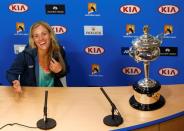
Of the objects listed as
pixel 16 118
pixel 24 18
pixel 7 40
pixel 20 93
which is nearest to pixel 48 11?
pixel 24 18

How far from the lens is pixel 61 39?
131 inches

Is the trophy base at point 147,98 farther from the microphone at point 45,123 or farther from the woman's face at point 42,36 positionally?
the woman's face at point 42,36

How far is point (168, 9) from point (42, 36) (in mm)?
1109

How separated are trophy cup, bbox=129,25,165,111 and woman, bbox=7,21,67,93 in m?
0.73

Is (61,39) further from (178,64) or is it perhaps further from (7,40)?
(178,64)

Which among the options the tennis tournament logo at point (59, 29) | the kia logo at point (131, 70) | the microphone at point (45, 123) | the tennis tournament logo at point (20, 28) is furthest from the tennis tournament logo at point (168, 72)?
the microphone at point (45, 123)

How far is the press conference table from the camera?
2027mm

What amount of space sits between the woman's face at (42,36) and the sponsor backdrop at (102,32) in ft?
1.85

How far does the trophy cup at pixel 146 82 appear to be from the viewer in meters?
2.05

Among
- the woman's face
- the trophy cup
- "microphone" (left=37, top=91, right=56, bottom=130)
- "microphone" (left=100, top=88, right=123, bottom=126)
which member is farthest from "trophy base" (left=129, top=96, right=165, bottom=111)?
the woman's face

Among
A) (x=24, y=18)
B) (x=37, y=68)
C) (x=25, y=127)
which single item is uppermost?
(x=24, y=18)

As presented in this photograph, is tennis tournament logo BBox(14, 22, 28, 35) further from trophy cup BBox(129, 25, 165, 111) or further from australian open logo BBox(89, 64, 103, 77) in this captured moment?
trophy cup BBox(129, 25, 165, 111)

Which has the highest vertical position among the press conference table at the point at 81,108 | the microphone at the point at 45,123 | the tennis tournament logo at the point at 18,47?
the tennis tournament logo at the point at 18,47

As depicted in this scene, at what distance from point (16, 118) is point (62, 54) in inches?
33.0
